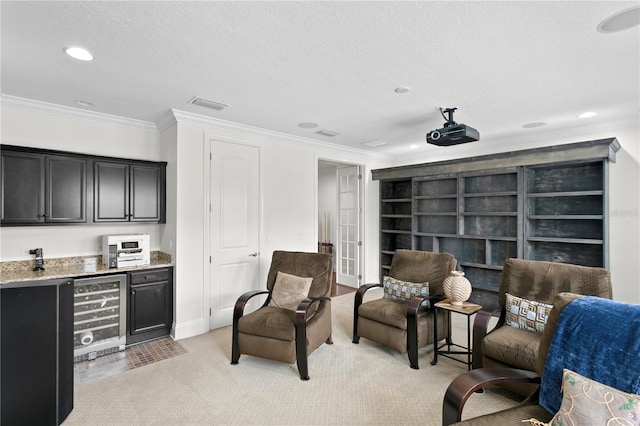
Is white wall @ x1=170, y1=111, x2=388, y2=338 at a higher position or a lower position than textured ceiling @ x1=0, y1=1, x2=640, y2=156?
lower

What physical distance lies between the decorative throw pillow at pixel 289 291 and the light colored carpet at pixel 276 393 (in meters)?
0.56

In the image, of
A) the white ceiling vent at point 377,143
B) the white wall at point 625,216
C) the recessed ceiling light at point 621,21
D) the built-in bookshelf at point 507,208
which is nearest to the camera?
the recessed ceiling light at point 621,21

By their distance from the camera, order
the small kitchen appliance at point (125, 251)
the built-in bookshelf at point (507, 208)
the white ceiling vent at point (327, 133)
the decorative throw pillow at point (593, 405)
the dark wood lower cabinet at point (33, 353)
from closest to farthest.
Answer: the decorative throw pillow at point (593, 405), the dark wood lower cabinet at point (33, 353), the small kitchen appliance at point (125, 251), the built-in bookshelf at point (507, 208), the white ceiling vent at point (327, 133)

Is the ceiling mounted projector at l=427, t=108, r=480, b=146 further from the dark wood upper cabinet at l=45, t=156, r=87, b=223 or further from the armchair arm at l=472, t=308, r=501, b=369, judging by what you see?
the dark wood upper cabinet at l=45, t=156, r=87, b=223

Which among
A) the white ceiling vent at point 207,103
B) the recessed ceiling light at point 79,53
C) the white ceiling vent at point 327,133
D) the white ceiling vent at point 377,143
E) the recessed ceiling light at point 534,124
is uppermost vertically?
the recessed ceiling light at point 79,53

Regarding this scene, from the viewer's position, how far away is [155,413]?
241 cm

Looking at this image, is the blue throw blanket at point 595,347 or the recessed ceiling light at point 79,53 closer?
the blue throw blanket at point 595,347

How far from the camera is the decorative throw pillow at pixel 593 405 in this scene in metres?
1.33

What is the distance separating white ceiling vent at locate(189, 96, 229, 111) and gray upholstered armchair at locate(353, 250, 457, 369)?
2.54 meters

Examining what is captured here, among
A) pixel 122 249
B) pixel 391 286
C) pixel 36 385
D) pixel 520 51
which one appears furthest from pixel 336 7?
pixel 122 249

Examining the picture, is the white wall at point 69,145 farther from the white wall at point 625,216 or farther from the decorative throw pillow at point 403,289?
the white wall at point 625,216

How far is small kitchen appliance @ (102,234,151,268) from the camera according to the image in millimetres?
3555

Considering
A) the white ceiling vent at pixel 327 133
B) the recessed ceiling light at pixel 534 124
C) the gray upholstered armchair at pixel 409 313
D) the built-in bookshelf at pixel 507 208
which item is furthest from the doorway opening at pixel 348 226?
the recessed ceiling light at pixel 534 124

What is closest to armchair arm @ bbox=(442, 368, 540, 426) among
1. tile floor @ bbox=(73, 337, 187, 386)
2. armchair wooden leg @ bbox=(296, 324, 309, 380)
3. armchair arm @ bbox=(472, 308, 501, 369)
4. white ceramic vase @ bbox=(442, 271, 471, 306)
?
armchair arm @ bbox=(472, 308, 501, 369)
